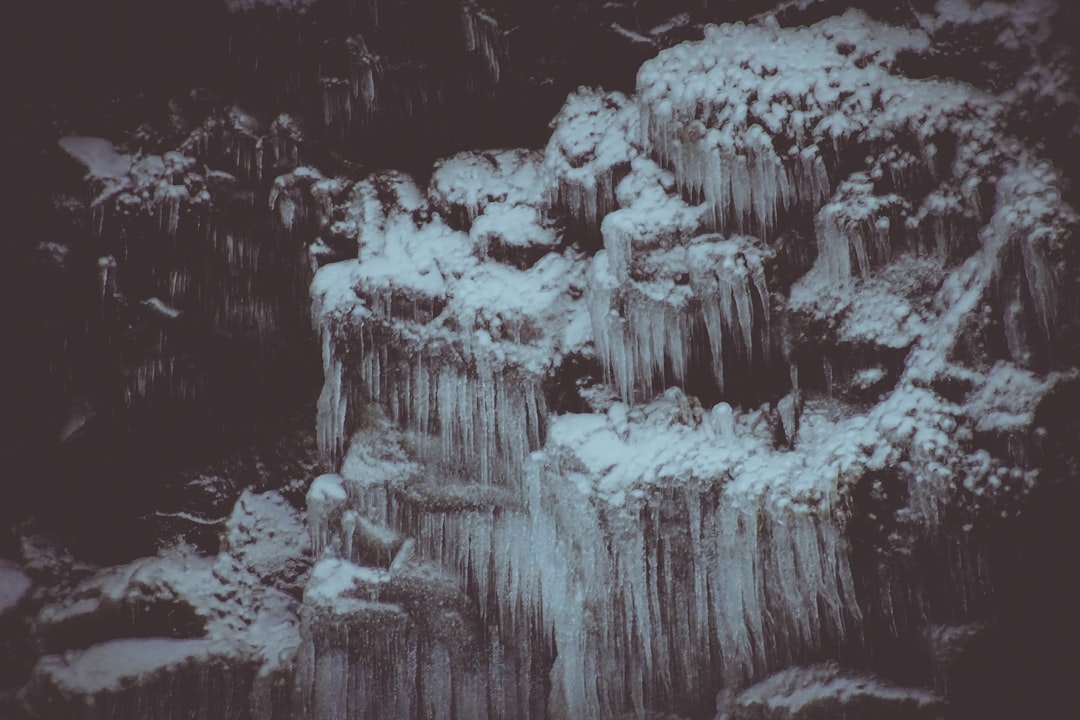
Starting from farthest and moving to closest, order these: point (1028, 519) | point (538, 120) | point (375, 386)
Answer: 1. point (538, 120)
2. point (375, 386)
3. point (1028, 519)

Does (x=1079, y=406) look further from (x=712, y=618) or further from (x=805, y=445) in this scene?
(x=712, y=618)

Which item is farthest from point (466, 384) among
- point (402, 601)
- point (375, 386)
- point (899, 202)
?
point (899, 202)

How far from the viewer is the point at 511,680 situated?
4.18 m

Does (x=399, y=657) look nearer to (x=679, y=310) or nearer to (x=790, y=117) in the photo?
(x=679, y=310)

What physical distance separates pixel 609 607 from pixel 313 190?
11.0 feet

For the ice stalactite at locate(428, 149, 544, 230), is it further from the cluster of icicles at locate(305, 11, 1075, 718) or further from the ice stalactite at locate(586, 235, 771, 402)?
the ice stalactite at locate(586, 235, 771, 402)

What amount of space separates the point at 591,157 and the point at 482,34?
3.99 ft

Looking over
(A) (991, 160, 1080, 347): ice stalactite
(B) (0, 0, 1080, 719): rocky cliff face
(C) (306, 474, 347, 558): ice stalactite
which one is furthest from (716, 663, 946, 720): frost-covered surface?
(C) (306, 474, 347, 558): ice stalactite

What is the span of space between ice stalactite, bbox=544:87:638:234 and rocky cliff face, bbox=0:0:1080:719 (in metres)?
0.03

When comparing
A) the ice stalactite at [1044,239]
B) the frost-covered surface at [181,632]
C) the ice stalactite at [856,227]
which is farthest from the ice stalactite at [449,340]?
the ice stalactite at [1044,239]

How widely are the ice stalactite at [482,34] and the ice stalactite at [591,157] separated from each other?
2.20 feet

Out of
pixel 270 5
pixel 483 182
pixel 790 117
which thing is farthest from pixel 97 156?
pixel 790 117

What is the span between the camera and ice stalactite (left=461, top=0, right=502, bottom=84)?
15.9 feet

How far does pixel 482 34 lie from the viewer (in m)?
4.87
